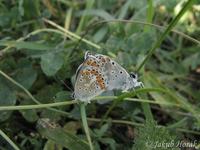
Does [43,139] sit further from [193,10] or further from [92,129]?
[193,10]

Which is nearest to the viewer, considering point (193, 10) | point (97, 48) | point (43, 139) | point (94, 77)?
point (94, 77)

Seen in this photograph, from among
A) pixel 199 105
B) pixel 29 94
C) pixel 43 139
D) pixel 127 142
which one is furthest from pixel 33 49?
pixel 199 105

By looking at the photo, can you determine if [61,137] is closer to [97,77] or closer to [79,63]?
[97,77]

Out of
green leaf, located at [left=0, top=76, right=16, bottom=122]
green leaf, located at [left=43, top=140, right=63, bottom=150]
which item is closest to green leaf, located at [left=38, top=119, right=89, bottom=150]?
green leaf, located at [left=43, top=140, right=63, bottom=150]

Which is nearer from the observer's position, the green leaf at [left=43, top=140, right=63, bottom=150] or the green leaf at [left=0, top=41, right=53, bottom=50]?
the green leaf at [left=43, top=140, right=63, bottom=150]

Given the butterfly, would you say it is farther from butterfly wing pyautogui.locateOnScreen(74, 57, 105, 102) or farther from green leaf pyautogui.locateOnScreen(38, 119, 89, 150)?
green leaf pyautogui.locateOnScreen(38, 119, 89, 150)

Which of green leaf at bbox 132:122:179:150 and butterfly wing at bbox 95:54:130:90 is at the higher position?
butterfly wing at bbox 95:54:130:90

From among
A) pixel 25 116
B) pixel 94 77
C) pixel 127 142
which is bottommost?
pixel 127 142
